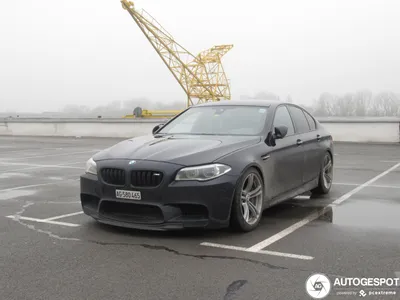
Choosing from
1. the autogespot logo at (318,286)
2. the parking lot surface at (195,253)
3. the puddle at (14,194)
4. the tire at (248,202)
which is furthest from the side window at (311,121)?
the puddle at (14,194)

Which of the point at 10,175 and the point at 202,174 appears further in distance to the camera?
the point at 10,175

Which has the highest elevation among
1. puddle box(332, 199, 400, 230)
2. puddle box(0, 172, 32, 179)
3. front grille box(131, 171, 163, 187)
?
front grille box(131, 171, 163, 187)

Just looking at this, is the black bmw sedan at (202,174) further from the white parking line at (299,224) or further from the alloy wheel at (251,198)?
the white parking line at (299,224)

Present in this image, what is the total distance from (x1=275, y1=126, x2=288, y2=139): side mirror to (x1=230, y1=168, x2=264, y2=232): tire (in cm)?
77

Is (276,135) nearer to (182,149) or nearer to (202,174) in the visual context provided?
(182,149)

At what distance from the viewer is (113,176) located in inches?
204

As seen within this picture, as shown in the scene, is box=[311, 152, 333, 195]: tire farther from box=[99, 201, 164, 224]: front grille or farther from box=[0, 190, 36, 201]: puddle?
box=[0, 190, 36, 201]: puddle

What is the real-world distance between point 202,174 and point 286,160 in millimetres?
1579

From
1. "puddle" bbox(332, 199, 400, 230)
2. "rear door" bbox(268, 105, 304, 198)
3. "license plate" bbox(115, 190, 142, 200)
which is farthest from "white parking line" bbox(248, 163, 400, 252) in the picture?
"license plate" bbox(115, 190, 142, 200)

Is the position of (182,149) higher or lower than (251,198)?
higher

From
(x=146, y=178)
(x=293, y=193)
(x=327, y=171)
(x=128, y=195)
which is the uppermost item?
(x=146, y=178)

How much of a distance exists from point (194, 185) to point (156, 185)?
39cm

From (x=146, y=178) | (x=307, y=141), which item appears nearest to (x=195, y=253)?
(x=146, y=178)

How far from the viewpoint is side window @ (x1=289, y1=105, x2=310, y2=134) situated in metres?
6.95
